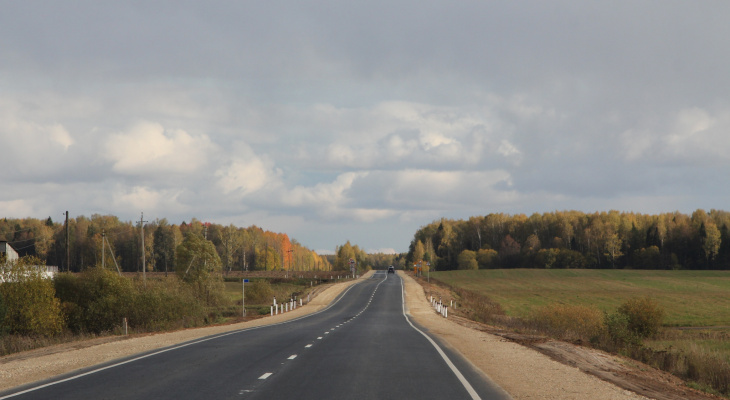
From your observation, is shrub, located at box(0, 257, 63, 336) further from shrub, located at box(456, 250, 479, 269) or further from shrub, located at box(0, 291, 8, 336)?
shrub, located at box(456, 250, 479, 269)

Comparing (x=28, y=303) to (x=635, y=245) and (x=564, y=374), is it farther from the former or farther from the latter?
(x=635, y=245)

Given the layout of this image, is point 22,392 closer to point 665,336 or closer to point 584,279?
point 665,336

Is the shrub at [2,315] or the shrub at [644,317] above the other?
the shrub at [2,315]

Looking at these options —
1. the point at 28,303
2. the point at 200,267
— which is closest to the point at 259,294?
the point at 200,267

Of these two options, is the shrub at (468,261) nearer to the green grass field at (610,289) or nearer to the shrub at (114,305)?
the green grass field at (610,289)

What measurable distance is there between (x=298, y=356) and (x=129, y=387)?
6528mm

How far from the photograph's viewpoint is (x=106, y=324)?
47.2 meters

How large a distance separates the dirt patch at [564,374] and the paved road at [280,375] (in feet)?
2.36

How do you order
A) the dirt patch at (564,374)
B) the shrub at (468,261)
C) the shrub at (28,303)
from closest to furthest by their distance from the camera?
the dirt patch at (564,374), the shrub at (28,303), the shrub at (468,261)

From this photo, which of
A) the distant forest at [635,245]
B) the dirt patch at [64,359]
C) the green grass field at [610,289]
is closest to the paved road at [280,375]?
the dirt patch at [64,359]

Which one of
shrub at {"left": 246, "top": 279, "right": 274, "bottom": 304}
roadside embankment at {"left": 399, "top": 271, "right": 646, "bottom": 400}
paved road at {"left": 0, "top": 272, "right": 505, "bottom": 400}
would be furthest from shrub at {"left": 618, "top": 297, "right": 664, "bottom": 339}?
shrub at {"left": 246, "top": 279, "right": 274, "bottom": 304}

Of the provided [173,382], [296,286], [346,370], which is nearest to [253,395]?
[173,382]

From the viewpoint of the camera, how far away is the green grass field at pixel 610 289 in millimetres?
77750

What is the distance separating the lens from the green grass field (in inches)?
3061
